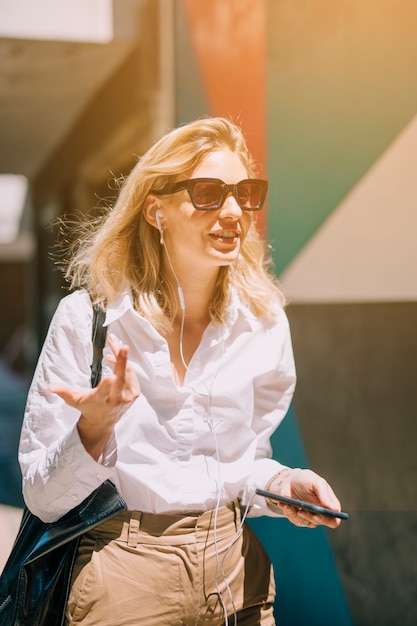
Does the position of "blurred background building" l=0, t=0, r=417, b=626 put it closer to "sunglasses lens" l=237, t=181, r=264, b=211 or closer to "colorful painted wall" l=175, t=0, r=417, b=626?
"colorful painted wall" l=175, t=0, r=417, b=626

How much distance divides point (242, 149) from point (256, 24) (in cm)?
132

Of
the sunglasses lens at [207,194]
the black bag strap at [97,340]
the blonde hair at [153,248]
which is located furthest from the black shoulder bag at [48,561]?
the sunglasses lens at [207,194]

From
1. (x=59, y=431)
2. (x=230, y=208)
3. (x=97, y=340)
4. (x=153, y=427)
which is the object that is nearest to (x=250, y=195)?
(x=230, y=208)

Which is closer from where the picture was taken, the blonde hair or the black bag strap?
the black bag strap

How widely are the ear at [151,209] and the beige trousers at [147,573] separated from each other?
782 mm

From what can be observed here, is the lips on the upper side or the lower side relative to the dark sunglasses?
lower

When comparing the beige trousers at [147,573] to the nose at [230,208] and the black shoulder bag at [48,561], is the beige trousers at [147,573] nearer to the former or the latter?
the black shoulder bag at [48,561]

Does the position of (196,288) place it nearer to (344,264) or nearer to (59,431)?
(59,431)

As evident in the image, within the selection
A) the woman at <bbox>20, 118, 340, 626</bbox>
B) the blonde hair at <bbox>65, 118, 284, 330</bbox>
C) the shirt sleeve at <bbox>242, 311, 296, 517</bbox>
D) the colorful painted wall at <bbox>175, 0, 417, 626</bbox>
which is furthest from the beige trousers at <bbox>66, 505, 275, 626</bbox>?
the colorful painted wall at <bbox>175, 0, 417, 626</bbox>

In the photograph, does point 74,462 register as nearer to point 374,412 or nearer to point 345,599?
point 374,412

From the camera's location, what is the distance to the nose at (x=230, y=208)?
76.6 inches

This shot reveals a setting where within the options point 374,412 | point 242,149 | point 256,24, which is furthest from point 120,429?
point 256,24

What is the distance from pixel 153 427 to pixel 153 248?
52 centimetres

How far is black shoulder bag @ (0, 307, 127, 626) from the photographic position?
69.2 inches
